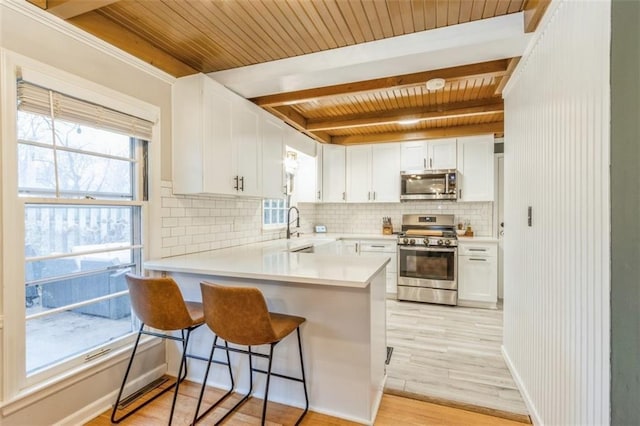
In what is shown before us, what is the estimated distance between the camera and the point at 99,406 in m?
1.99

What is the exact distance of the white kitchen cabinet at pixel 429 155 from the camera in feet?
14.9

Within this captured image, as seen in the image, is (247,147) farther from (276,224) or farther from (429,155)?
(429,155)

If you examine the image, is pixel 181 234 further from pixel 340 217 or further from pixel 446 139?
pixel 446 139

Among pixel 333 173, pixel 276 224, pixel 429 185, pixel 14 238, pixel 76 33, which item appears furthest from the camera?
pixel 333 173

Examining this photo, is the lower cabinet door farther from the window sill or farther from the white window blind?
the white window blind

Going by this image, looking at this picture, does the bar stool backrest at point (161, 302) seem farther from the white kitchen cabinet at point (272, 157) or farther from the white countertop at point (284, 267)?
the white kitchen cabinet at point (272, 157)

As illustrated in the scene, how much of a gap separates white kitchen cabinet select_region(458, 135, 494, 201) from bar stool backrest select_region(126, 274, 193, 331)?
3.97 m

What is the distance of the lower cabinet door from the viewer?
4.10m

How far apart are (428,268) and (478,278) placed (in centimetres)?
64

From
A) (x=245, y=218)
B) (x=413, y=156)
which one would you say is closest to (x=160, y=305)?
(x=245, y=218)

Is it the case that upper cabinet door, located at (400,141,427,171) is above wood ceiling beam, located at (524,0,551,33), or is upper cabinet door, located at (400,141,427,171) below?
below

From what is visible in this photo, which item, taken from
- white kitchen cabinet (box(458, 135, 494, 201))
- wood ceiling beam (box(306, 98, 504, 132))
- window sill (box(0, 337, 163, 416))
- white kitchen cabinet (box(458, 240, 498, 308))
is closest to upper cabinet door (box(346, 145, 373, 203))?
wood ceiling beam (box(306, 98, 504, 132))

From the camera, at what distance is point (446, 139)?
4551 mm

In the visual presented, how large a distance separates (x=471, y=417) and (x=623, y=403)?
1.14 meters
